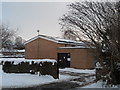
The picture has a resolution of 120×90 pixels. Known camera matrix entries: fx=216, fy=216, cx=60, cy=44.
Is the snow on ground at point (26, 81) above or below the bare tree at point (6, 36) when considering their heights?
below

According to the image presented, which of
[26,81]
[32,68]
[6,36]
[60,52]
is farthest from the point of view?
[6,36]

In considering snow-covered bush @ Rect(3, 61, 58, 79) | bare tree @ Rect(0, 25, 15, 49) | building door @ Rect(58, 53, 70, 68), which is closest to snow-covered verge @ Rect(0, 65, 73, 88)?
snow-covered bush @ Rect(3, 61, 58, 79)

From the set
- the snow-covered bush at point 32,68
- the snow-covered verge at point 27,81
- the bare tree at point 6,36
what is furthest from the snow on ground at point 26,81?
the bare tree at point 6,36

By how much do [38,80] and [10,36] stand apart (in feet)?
134

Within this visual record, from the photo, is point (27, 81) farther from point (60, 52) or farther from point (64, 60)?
point (60, 52)

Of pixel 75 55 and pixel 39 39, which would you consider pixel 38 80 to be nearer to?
pixel 75 55

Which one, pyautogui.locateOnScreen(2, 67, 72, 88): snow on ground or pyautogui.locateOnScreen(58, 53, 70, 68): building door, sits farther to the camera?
pyautogui.locateOnScreen(58, 53, 70, 68): building door

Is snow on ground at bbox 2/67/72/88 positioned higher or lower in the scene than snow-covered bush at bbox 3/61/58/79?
lower

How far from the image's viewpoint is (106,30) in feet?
35.9

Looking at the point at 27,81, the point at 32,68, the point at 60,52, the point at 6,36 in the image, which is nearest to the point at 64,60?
the point at 60,52

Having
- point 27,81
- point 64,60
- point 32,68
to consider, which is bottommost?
point 27,81

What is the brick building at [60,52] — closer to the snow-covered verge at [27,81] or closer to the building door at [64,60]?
the building door at [64,60]

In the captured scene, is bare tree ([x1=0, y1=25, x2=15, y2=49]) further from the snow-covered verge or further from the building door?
the snow-covered verge

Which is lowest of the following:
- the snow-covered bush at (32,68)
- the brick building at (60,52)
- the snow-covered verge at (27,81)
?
the snow-covered verge at (27,81)
